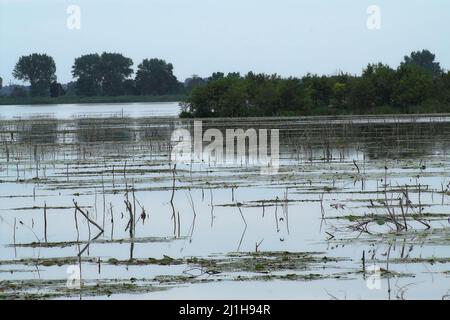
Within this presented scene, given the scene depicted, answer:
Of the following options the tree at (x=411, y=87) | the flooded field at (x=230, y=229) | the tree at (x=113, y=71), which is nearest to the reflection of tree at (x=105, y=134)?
the flooded field at (x=230, y=229)

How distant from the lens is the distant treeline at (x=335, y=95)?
2061 inches

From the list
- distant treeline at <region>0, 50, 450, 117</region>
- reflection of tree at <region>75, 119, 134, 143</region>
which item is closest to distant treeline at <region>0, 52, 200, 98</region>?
distant treeline at <region>0, 50, 450, 117</region>

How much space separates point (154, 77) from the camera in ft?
321

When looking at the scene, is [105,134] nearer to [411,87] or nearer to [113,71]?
[411,87]

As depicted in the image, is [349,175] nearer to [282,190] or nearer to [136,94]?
[282,190]

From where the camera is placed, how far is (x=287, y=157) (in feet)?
76.9

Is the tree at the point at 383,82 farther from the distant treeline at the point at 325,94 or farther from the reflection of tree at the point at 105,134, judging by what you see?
the reflection of tree at the point at 105,134

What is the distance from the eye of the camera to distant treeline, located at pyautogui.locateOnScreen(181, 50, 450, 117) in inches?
2061

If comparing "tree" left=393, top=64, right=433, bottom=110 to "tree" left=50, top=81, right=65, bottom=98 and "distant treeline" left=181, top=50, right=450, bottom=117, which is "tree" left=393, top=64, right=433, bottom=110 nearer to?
"distant treeline" left=181, top=50, right=450, bottom=117

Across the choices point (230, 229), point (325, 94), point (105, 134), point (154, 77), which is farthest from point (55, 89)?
point (230, 229)

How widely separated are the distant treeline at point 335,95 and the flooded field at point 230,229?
29.4 meters

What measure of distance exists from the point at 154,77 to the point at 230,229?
280 ft

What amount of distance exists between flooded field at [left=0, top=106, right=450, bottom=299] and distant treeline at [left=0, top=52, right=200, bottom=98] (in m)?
72.5
